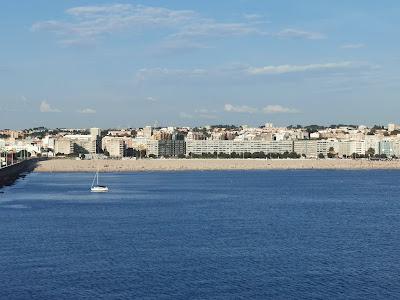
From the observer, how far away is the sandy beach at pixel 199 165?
123312 millimetres

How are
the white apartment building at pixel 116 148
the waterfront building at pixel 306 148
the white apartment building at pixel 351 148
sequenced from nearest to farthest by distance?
1. the white apartment building at pixel 351 148
2. the waterfront building at pixel 306 148
3. the white apartment building at pixel 116 148

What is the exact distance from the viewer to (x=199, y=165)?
13225 cm

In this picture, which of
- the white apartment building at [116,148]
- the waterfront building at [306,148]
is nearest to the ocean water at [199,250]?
the waterfront building at [306,148]

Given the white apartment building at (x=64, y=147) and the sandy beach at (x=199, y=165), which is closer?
the sandy beach at (x=199, y=165)

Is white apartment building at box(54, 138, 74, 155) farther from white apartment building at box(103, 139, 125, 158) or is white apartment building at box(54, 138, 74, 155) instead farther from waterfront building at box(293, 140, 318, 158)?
waterfront building at box(293, 140, 318, 158)

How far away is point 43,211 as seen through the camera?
42688 millimetres

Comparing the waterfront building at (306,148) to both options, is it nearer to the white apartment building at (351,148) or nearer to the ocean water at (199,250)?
the white apartment building at (351,148)

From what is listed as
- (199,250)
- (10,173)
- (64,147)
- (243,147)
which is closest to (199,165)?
(243,147)

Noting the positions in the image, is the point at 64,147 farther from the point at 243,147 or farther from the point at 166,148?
the point at 243,147

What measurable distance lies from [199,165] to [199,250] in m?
105

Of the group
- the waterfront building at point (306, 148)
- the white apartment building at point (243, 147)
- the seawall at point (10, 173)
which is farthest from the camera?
the white apartment building at point (243, 147)

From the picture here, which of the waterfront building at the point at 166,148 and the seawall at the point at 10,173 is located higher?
the waterfront building at the point at 166,148

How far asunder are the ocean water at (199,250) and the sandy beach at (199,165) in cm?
7494

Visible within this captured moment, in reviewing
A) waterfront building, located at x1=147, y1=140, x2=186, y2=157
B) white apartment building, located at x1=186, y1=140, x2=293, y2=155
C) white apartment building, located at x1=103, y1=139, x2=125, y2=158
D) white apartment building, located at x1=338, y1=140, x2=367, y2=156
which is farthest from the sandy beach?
white apartment building, located at x1=103, y1=139, x2=125, y2=158
